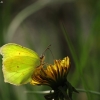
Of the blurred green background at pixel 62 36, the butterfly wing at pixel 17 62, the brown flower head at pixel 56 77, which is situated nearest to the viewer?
the brown flower head at pixel 56 77

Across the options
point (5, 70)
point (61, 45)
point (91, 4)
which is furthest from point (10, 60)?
point (61, 45)

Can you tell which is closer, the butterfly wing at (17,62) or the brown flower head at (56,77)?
the brown flower head at (56,77)

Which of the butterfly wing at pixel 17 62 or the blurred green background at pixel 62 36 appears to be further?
the blurred green background at pixel 62 36

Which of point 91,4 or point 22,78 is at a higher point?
point 91,4

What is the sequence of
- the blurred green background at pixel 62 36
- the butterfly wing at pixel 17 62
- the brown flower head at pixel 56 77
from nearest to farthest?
1. the brown flower head at pixel 56 77
2. the butterfly wing at pixel 17 62
3. the blurred green background at pixel 62 36

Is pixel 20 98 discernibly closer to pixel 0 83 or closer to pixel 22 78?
pixel 0 83
